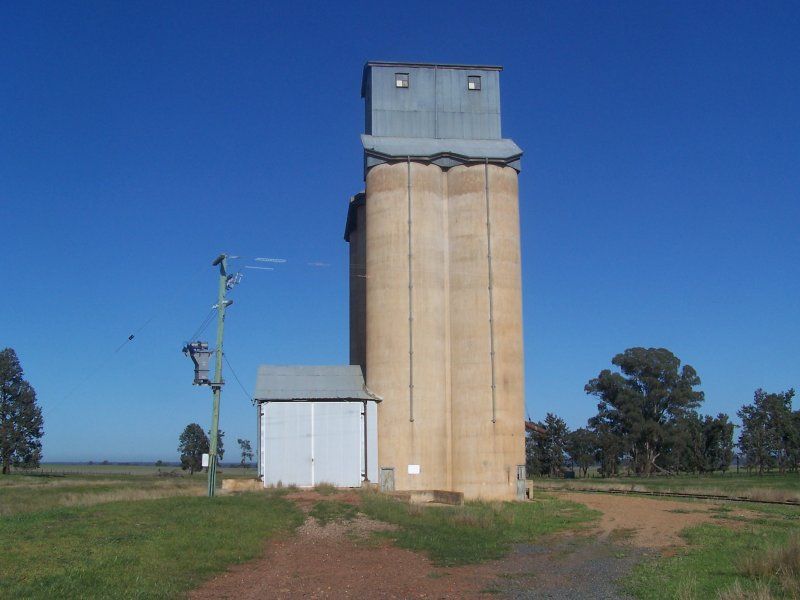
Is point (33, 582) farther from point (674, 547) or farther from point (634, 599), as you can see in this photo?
point (674, 547)

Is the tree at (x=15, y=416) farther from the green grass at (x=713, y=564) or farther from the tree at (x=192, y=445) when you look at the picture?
the green grass at (x=713, y=564)

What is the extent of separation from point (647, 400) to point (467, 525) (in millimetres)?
70480

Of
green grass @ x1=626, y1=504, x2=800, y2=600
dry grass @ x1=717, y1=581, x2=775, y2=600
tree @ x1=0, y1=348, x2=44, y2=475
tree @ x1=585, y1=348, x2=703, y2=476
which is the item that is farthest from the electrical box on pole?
tree @ x1=585, y1=348, x2=703, y2=476

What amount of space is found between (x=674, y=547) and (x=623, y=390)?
7230 centimetres

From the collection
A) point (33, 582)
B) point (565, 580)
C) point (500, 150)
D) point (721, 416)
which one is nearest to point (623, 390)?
point (721, 416)

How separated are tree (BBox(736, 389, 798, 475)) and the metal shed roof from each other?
69127 mm

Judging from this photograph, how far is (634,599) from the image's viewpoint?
52.1 feet

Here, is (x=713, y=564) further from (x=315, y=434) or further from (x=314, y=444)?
(x=315, y=434)

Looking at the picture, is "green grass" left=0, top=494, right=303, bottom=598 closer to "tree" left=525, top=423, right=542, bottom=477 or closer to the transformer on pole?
the transformer on pole

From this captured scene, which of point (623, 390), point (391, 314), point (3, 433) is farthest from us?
point (623, 390)

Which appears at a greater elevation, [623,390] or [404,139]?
[404,139]

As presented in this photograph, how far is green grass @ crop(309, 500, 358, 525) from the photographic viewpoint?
27.7 meters

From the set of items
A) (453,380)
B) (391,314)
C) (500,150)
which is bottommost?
(453,380)

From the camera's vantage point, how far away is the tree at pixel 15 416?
7944 cm
